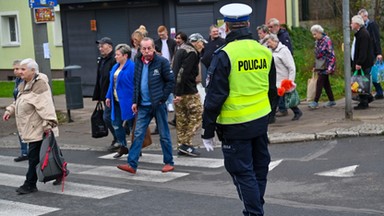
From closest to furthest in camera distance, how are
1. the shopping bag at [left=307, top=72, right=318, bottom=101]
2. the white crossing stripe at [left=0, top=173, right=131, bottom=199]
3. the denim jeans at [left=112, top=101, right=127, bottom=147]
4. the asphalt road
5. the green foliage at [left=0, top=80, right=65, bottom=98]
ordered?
the asphalt road, the white crossing stripe at [left=0, top=173, right=131, bottom=199], the denim jeans at [left=112, top=101, right=127, bottom=147], the shopping bag at [left=307, top=72, right=318, bottom=101], the green foliage at [left=0, top=80, right=65, bottom=98]

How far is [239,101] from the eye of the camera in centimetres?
657

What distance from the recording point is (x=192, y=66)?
11039mm

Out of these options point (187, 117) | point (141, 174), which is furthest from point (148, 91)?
point (187, 117)

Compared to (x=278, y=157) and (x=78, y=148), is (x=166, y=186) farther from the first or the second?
(x=78, y=148)

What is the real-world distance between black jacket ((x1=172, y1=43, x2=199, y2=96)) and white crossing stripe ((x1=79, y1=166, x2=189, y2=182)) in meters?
1.40

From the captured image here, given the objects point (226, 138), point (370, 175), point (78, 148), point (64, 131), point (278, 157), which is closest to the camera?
point (226, 138)

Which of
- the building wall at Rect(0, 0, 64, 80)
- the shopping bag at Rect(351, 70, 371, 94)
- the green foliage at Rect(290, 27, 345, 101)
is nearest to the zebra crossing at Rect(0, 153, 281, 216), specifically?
the shopping bag at Rect(351, 70, 371, 94)

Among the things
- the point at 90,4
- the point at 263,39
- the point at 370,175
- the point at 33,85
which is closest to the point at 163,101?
the point at 33,85

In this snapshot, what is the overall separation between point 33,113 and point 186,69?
8.56ft

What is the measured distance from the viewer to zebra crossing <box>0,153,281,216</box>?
8.62 m

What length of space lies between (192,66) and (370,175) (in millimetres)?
3247

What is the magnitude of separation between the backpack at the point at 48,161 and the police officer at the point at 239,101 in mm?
3205

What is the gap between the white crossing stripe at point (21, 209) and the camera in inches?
326

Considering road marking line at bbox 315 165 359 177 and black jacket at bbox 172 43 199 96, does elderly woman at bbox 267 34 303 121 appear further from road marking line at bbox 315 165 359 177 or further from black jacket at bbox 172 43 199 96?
road marking line at bbox 315 165 359 177
